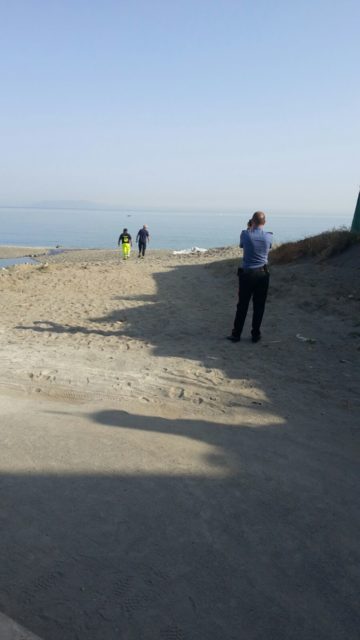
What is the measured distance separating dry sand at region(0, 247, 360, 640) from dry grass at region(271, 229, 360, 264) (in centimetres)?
747

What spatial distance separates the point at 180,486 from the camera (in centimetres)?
349

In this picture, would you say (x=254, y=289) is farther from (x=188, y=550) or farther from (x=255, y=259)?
(x=188, y=550)

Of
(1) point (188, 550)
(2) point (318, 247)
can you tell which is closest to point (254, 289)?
(1) point (188, 550)

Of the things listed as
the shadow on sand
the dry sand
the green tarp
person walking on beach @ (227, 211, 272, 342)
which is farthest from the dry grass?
the shadow on sand

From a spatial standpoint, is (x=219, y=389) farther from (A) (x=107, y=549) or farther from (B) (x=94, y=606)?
(B) (x=94, y=606)

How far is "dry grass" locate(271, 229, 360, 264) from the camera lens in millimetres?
15086

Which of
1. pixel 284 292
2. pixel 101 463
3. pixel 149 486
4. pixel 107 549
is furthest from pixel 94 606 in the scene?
pixel 284 292

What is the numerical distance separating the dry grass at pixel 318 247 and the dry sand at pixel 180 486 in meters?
7.47

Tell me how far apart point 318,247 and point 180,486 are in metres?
13.9

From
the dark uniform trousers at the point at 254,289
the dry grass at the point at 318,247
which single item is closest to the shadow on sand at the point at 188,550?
the dark uniform trousers at the point at 254,289

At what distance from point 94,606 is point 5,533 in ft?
2.64

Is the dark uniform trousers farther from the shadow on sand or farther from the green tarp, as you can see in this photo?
the green tarp

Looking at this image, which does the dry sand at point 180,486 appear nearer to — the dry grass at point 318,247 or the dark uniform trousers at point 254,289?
the dark uniform trousers at point 254,289

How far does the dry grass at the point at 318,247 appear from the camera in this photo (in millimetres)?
15086
